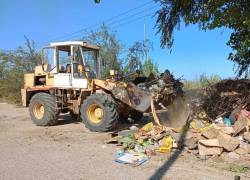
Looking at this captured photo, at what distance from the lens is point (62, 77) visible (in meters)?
8.24

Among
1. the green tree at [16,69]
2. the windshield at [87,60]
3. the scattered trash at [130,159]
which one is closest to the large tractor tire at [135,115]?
the windshield at [87,60]

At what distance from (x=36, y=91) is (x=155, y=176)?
675 cm

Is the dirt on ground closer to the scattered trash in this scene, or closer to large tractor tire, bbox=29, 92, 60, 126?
the scattered trash

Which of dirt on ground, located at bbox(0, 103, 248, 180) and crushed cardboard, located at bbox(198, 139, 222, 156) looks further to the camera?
crushed cardboard, located at bbox(198, 139, 222, 156)

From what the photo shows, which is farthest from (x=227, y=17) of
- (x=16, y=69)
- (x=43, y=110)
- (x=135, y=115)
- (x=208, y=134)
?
(x=16, y=69)

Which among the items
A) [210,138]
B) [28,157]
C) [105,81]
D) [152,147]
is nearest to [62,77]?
[105,81]

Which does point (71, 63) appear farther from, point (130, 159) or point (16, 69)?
point (16, 69)

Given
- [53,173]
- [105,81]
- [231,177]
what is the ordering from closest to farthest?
1. [231,177]
2. [53,173]
3. [105,81]

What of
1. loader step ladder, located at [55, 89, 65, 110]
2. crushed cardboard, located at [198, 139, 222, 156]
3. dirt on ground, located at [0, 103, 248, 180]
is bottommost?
dirt on ground, located at [0, 103, 248, 180]

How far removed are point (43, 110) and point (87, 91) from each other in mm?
2175

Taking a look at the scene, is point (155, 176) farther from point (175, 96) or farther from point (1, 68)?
point (1, 68)

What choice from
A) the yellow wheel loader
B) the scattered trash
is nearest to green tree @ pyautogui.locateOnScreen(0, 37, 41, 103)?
the yellow wheel loader

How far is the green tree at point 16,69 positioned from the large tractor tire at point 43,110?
31.4 ft

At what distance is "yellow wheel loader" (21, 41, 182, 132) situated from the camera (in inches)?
275
